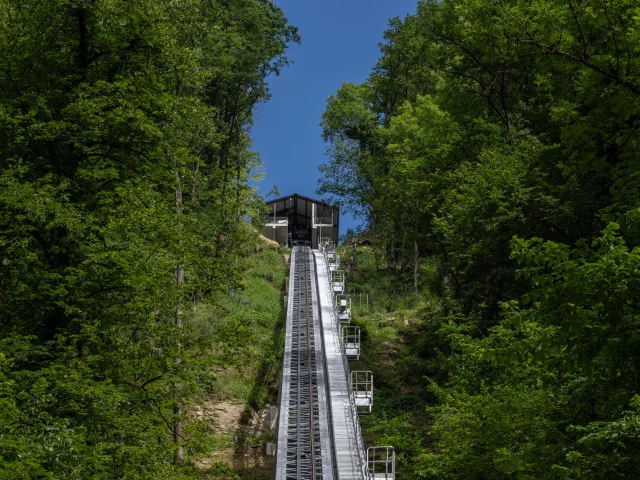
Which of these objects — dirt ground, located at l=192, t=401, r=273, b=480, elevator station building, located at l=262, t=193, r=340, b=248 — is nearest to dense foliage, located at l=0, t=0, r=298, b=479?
dirt ground, located at l=192, t=401, r=273, b=480

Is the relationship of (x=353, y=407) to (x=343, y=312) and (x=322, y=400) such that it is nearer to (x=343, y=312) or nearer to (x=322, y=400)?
(x=322, y=400)

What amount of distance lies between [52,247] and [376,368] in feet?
67.6

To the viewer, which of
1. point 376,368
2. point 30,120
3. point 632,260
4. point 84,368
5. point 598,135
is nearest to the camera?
point 632,260

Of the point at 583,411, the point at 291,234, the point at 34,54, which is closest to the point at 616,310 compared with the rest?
the point at 583,411

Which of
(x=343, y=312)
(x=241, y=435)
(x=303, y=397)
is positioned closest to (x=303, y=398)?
(x=303, y=397)

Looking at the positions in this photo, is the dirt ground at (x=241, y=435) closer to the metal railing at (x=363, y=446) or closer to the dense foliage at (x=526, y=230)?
the metal railing at (x=363, y=446)

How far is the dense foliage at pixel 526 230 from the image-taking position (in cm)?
854

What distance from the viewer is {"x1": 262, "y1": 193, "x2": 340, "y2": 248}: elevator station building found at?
6612 cm

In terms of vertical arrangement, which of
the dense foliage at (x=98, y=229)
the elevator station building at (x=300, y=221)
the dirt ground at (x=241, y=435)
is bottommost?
the dirt ground at (x=241, y=435)

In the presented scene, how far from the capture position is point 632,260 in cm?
820

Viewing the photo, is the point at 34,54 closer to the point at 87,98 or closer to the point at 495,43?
the point at 87,98

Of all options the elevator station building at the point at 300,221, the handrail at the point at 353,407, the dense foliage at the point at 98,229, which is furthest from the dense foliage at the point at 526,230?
the elevator station building at the point at 300,221

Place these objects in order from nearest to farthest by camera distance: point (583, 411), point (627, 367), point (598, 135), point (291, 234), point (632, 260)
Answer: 1. point (632, 260)
2. point (627, 367)
3. point (583, 411)
4. point (598, 135)
5. point (291, 234)

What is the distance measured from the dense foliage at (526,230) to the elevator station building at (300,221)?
50.4 feet
